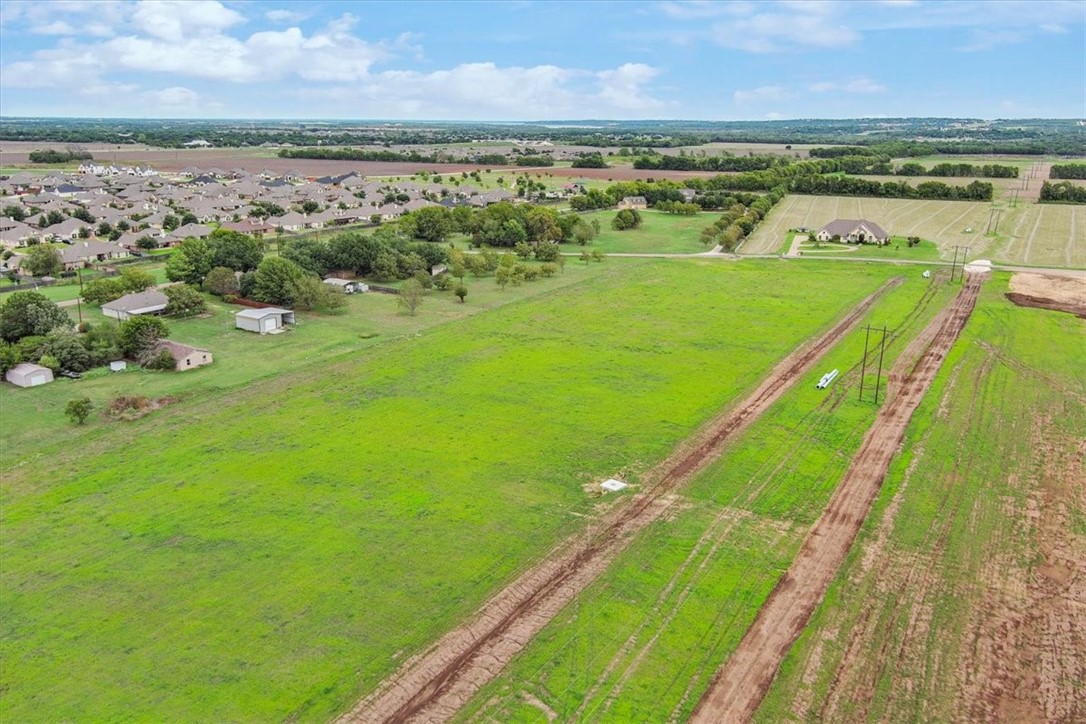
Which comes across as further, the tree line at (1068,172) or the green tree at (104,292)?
the tree line at (1068,172)

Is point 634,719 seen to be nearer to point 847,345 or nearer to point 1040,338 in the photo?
point 847,345

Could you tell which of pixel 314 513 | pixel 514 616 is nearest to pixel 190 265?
pixel 314 513

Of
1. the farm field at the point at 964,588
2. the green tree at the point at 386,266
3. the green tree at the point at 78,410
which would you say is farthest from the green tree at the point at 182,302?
the farm field at the point at 964,588

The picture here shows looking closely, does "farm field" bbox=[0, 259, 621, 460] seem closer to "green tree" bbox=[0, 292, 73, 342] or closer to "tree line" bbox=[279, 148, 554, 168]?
"green tree" bbox=[0, 292, 73, 342]

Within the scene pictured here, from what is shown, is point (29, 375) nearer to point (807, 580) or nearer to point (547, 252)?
point (807, 580)

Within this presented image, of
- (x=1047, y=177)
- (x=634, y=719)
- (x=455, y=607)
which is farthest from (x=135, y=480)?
(x=1047, y=177)

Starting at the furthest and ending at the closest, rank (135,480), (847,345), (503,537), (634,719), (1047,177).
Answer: (1047,177) → (847,345) → (135,480) → (503,537) → (634,719)

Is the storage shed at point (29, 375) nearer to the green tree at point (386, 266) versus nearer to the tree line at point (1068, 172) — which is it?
the green tree at point (386, 266)
